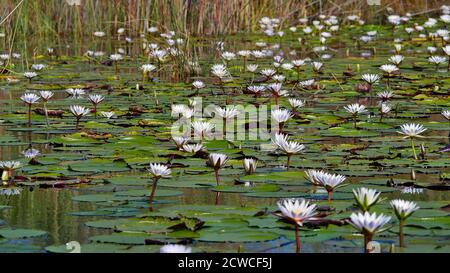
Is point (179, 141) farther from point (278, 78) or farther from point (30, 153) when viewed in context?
point (278, 78)

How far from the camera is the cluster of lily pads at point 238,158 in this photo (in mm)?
2955

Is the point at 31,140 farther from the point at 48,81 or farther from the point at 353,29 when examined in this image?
the point at 353,29

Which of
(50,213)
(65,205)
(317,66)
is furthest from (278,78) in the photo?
(50,213)

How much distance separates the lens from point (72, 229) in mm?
3090

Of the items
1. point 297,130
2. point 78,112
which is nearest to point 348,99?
point 297,130

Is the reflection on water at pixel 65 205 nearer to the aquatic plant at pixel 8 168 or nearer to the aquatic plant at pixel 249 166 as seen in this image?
the aquatic plant at pixel 8 168

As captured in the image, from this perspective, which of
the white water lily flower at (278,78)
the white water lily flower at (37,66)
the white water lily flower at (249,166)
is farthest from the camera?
the white water lily flower at (37,66)

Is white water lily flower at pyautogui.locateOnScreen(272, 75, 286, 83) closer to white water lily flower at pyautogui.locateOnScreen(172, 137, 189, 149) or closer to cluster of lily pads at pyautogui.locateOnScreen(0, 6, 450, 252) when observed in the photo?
cluster of lily pads at pyautogui.locateOnScreen(0, 6, 450, 252)

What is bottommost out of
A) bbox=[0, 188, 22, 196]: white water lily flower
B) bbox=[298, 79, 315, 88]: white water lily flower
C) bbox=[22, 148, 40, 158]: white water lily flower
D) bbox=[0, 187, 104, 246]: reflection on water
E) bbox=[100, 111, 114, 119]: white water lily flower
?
bbox=[0, 187, 104, 246]: reflection on water

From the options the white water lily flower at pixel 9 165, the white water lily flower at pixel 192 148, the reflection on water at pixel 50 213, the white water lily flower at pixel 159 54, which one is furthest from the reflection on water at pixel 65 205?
the white water lily flower at pixel 159 54

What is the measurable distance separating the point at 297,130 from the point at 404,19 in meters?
9.01

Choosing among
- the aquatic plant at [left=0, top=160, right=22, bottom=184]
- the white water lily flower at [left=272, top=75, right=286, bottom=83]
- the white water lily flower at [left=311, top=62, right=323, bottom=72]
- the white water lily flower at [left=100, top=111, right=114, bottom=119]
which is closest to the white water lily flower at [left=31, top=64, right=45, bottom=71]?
the white water lily flower at [left=272, top=75, right=286, bottom=83]

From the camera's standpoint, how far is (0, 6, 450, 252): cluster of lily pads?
9.70 feet

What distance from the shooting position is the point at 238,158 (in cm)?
443
